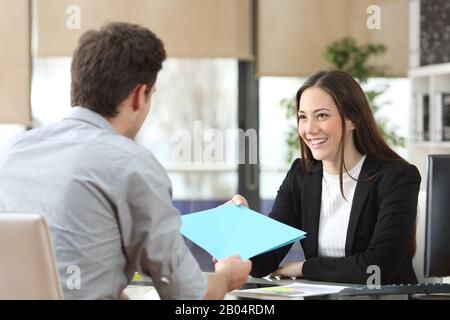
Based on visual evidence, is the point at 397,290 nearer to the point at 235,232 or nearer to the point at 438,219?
→ the point at 438,219

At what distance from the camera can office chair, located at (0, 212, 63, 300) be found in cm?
142

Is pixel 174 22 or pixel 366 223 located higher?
pixel 174 22

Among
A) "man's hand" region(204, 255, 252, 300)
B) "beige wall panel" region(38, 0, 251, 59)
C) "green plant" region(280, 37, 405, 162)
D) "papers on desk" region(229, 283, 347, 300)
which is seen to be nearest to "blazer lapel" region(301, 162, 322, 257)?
"papers on desk" region(229, 283, 347, 300)

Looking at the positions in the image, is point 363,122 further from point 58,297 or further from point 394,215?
point 58,297

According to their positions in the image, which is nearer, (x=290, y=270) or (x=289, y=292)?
(x=289, y=292)

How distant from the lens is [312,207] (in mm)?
2609

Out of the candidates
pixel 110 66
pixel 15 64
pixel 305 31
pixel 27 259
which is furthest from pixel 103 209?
pixel 305 31

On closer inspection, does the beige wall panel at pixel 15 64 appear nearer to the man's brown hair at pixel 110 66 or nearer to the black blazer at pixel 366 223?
the black blazer at pixel 366 223

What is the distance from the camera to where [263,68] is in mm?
5703

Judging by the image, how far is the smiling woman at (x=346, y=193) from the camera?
240 cm

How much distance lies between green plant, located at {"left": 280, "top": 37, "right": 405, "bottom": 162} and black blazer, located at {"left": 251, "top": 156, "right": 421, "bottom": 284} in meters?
2.84

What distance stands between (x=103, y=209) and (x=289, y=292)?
68cm

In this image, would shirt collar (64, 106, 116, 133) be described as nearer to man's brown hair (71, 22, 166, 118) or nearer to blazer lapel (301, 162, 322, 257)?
man's brown hair (71, 22, 166, 118)

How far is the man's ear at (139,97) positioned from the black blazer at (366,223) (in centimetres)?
89
